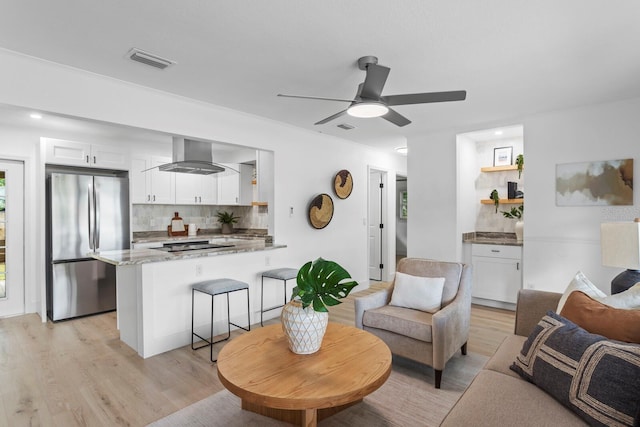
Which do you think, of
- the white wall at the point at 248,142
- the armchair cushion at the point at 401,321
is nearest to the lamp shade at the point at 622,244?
the armchair cushion at the point at 401,321

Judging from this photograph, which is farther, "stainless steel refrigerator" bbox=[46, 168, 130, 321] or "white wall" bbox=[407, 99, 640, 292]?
"stainless steel refrigerator" bbox=[46, 168, 130, 321]

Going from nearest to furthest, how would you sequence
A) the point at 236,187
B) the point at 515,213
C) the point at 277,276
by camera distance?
the point at 277,276 < the point at 515,213 < the point at 236,187

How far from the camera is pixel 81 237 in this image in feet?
14.0

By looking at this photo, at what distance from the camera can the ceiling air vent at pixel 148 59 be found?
250 centimetres

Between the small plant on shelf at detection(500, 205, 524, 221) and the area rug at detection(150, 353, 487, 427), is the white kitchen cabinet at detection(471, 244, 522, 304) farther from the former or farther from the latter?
the area rug at detection(150, 353, 487, 427)

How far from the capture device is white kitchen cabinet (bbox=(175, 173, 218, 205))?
5641mm

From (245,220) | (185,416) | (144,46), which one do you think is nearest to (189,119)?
(144,46)

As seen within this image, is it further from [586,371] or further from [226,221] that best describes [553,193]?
[226,221]

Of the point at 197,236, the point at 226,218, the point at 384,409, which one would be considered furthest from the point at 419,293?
the point at 226,218

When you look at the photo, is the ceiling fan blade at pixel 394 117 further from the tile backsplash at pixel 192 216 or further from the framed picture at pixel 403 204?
the framed picture at pixel 403 204

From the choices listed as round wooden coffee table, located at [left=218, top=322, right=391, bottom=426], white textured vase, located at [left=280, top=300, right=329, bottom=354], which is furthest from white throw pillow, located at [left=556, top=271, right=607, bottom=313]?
white textured vase, located at [left=280, top=300, right=329, bottom=354]

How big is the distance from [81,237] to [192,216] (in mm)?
2086

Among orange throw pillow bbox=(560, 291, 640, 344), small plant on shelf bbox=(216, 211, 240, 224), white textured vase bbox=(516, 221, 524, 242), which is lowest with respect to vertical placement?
orange throw pillow bbox=(560, 291, 640, 344)

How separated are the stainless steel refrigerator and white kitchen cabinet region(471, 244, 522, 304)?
4.77 meters
